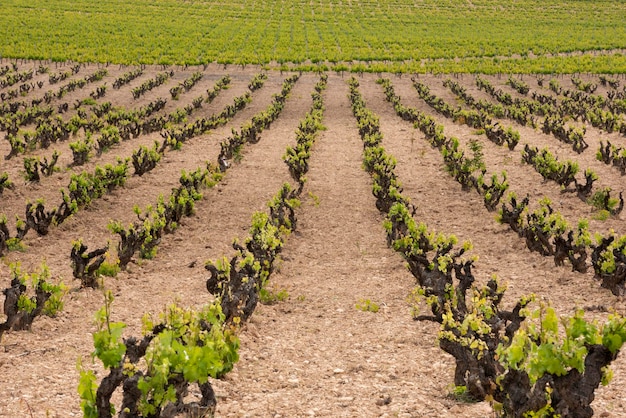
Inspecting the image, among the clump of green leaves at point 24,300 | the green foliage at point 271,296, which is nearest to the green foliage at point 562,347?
the green foliage at point 271,296

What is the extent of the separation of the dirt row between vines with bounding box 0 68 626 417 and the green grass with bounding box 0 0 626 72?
3728cm

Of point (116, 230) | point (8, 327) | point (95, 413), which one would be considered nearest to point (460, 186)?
point (116, 230)

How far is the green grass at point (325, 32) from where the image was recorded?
5988cm

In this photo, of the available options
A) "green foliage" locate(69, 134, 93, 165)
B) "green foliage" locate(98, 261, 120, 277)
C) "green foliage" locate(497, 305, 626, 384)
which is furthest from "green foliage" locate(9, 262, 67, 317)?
"green foliage" locate(69, 134, 93, 165)

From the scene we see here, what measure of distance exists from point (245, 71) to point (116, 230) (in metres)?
43.2

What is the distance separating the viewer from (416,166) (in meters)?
22.5

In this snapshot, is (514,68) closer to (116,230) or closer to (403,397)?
(116,230)

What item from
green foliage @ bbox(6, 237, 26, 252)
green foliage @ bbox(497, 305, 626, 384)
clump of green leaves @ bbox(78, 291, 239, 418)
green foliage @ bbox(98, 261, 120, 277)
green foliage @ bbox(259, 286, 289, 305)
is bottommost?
green foliage @ bbox(6, 237, 26, 252)

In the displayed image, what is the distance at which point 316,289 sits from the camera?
1217 centimetres

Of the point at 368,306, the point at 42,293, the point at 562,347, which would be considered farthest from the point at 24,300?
the point at 562,347

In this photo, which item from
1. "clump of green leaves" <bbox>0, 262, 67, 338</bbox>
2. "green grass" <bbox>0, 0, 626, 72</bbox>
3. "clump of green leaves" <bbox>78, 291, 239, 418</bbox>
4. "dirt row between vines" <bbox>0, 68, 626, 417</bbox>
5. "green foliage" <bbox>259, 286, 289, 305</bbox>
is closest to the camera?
"clump of green leaves" <bbox>78, 291, 239, 418</bbox>

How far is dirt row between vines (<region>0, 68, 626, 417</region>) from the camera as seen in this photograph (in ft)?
25.1

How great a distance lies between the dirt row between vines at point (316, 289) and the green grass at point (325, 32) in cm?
3728

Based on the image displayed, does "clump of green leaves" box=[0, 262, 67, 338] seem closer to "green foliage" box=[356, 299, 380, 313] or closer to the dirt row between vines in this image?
the dirt row between vines
